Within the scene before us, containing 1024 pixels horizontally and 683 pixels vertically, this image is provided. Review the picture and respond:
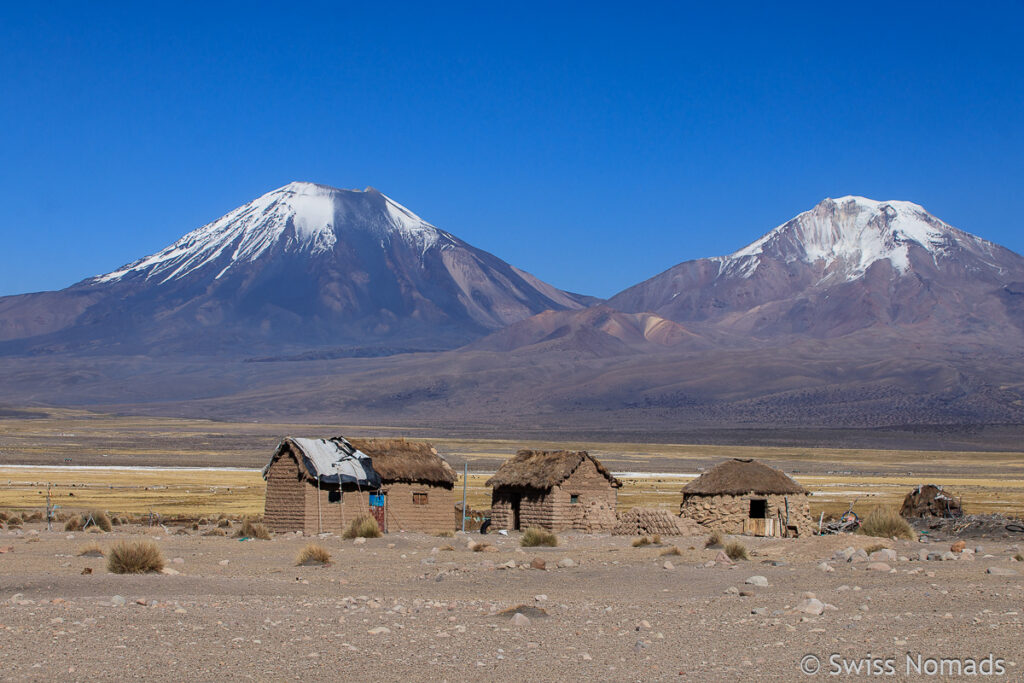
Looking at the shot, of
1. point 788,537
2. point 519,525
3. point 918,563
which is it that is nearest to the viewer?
point 918,563

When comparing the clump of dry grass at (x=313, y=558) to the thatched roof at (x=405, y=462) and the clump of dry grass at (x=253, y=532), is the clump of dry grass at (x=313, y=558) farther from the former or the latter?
the thatched roof at (x=405, y=462)

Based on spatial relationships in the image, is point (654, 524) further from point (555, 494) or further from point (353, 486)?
point (353, 486)

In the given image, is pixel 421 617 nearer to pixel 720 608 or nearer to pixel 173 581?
pixel 720 608

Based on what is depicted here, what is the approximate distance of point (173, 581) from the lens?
60.1 ft

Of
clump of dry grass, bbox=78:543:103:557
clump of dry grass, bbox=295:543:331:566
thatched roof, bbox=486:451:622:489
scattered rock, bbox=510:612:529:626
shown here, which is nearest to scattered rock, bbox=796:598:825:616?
scattered rock, bbox=510:612:529:626

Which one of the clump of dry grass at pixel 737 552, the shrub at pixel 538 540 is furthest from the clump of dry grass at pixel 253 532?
the clump of dry grass at pixel 737 552

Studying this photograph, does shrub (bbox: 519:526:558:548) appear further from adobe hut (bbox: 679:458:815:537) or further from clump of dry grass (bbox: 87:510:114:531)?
clump of dry grass (bbox: 87:510:114:531)

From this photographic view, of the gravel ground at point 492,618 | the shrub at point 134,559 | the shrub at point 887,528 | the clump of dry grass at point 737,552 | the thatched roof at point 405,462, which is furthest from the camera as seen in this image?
the thatched roof at point 405,462

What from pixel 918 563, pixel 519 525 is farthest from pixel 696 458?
pixel 918 563

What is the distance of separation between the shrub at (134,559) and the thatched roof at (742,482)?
16.0m

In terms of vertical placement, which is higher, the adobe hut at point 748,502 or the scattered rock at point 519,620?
the adobe hut at point 748,502

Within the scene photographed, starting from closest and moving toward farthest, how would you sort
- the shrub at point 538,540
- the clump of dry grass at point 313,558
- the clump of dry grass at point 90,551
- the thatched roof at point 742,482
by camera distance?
the clump of dry grass at point 313,558, the clump of dry grass at point 90,551, the shrub at point 538,540, the thatched roof at point 742,482

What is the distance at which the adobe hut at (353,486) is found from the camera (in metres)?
30.3

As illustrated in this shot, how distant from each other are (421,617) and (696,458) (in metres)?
86.2
